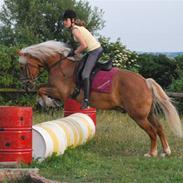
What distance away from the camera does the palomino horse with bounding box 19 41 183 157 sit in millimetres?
11523

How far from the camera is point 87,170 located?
941cm

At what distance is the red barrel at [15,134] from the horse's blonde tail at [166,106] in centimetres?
302

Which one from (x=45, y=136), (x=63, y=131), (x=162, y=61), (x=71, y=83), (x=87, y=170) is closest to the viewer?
(x=87, y=170)

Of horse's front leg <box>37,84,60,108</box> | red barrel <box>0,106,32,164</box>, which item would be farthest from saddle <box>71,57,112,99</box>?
red barrel <box>0,106,32,164</box>

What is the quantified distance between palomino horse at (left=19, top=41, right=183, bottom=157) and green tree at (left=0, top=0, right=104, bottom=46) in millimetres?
16971

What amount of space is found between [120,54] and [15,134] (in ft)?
52.5

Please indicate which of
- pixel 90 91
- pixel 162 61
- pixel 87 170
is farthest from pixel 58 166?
pixel 162 61

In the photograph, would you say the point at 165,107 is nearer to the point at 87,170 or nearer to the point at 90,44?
the point at 90,44

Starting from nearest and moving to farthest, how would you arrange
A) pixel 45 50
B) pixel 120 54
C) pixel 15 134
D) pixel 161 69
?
pixel 15 134, pixel 45 50, pixel 161 69, pixel 120 54

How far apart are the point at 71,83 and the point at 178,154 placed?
2.42 m

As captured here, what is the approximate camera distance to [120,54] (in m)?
25.1

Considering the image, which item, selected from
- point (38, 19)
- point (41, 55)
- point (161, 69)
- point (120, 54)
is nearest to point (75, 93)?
point (41, 55)

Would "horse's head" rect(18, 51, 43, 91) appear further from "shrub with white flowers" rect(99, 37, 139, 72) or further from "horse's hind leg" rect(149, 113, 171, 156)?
"shrub with white flowers" rect(99, 37, 139, 72)

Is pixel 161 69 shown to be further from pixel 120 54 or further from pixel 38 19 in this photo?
pixel 38 19
